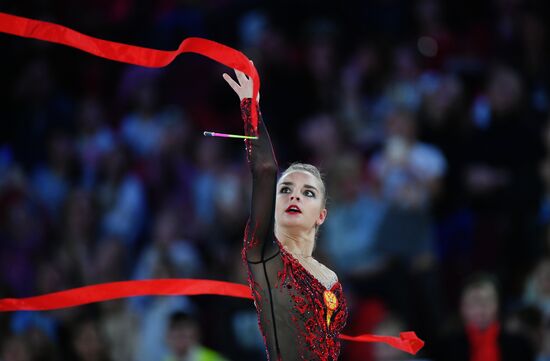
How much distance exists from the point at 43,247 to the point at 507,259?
14.7ft

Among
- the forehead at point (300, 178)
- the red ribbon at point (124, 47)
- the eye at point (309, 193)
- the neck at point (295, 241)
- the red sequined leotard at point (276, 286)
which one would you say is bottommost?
the red sequined leotard at point (276, 286)

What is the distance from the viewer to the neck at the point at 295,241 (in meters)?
4.76

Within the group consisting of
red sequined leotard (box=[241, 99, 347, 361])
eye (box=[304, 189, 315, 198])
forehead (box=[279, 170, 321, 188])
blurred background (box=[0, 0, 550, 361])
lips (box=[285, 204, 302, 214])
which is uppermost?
blurred background (box=[0, 0, 550, 361])

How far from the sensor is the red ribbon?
449 cm

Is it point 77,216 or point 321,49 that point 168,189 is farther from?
point 321,49

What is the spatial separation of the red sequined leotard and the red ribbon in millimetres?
193

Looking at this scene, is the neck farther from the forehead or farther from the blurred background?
the blurred background

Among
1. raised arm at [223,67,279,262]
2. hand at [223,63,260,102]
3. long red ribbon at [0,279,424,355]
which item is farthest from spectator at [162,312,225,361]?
hand at [223,63,260,102]

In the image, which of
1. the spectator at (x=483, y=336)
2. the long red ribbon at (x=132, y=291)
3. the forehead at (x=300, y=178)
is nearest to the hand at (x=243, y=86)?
the forehead at (x=300, y=178)

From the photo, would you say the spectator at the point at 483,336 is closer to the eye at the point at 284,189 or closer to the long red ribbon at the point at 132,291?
the long red ribbon at the point at 132,291

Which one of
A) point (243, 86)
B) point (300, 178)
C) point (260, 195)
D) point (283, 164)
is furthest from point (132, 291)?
point (283, 164)

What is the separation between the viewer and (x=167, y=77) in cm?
1091

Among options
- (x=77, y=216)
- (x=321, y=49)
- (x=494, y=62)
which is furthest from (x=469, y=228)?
(x=77, y=216)

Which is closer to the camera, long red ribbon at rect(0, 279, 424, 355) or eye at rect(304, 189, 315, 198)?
eye at rect(304, 189, 315, 198)
